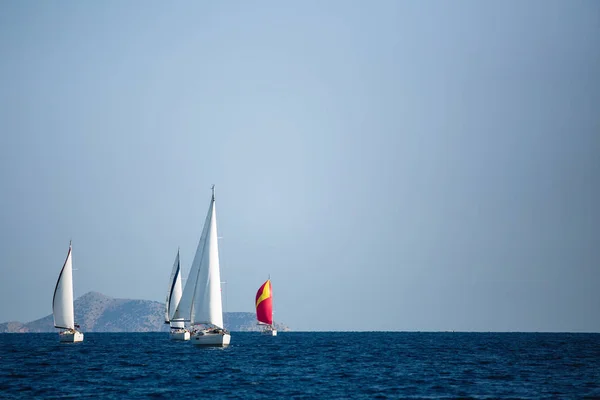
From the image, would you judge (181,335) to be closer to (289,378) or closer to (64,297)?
(64,297)

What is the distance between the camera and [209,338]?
85.2m

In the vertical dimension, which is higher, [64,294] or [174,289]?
[174,289]

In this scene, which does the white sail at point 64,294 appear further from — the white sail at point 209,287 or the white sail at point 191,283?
the white sail at point 209,287

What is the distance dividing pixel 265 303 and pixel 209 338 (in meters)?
69.8

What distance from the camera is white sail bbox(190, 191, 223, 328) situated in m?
83.0

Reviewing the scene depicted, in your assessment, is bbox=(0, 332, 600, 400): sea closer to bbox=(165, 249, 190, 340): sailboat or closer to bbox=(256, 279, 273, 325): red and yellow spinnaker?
bbox=(165, 249, 190, 340): sailboat

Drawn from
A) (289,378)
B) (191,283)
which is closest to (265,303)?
(191,283)

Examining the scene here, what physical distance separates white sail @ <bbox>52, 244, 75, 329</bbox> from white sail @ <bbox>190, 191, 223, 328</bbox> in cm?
3064

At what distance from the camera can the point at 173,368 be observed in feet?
206

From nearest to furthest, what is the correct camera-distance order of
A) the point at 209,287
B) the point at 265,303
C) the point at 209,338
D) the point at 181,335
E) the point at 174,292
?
the point at 209,287, the point at 209,338, the point at 181,335, the point at 174,292, the point at 265,303

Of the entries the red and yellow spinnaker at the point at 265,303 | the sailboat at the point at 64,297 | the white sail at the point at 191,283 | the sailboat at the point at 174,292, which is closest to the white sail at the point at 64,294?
the sailboat at the point at 64,297

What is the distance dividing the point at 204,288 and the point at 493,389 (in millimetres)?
42733

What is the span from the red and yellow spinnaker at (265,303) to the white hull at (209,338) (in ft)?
222

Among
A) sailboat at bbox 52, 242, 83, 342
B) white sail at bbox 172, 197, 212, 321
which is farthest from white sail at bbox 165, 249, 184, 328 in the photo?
white sail at bbox 172, 197, 212, 321
